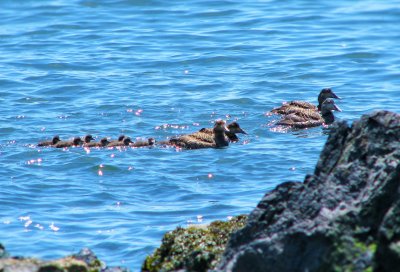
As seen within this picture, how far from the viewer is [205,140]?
52.9 feet

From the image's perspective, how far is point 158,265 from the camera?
28.8ft

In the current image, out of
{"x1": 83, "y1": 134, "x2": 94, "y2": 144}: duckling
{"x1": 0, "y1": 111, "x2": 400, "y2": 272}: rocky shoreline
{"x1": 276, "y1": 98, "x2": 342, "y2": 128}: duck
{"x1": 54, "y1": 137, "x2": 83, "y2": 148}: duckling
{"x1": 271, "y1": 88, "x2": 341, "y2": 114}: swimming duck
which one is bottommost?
{"x1": 0, "y1": 111, "x2": 400, "y2": 272}: rocky shoreline

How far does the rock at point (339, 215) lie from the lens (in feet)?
22.1

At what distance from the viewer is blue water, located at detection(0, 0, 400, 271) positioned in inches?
480

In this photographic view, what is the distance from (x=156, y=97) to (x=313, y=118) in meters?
3.26

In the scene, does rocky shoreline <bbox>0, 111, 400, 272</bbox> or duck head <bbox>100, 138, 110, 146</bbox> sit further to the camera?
duck head <bbox>100, 138, 110, 146</bbox>

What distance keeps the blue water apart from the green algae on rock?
925 mm

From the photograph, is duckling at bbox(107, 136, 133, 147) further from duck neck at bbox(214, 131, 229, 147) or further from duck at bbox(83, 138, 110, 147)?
A: duck neck at bbox(214, 131, 229, 147)

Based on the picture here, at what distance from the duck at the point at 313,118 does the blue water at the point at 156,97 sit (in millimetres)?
260

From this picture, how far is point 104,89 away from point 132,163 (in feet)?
18.6

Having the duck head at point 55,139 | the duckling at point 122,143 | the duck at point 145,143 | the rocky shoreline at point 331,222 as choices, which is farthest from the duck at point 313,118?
the rocky shoreline at point 331,222

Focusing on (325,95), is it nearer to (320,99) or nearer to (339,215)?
(320,99)

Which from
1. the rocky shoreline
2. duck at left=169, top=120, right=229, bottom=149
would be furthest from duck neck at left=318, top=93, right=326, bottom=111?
the rocky shoreline

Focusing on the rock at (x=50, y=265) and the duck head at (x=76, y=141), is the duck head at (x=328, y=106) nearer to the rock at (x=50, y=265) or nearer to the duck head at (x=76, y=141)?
the duck head at (x=76, y=141)
